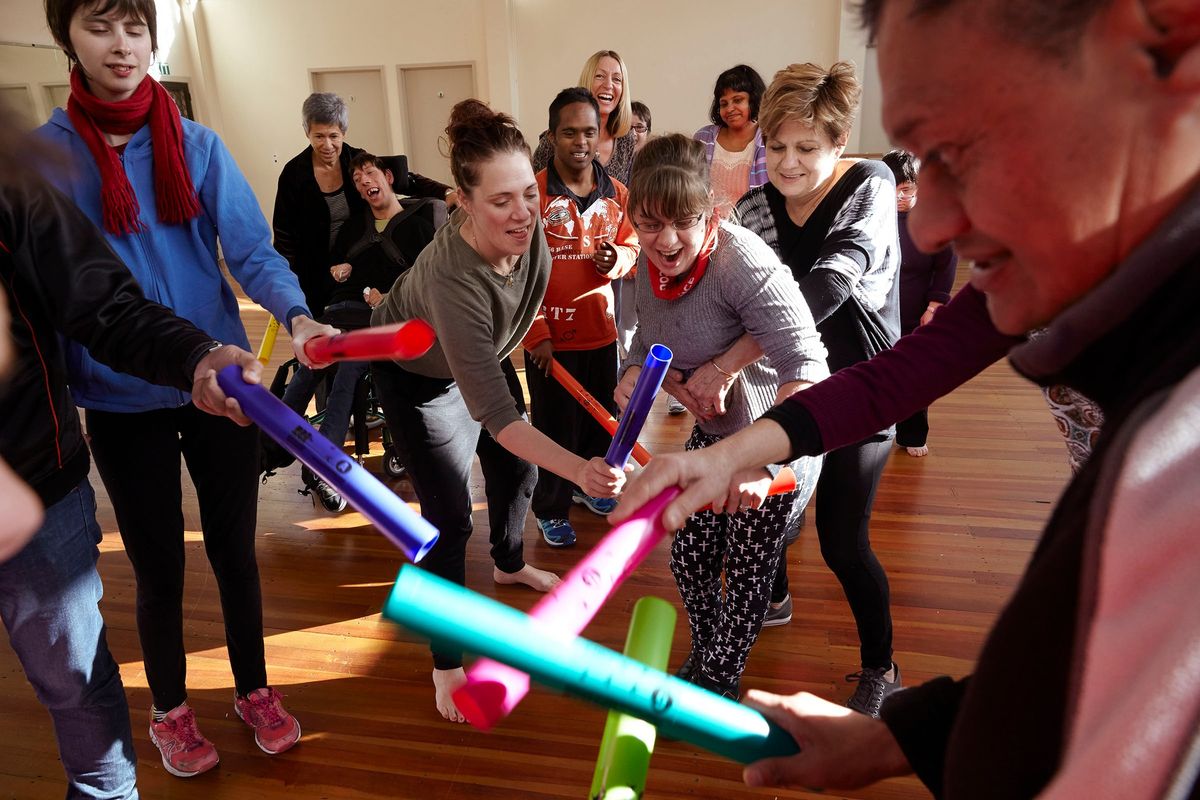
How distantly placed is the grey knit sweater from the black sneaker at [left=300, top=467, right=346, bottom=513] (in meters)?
1.81

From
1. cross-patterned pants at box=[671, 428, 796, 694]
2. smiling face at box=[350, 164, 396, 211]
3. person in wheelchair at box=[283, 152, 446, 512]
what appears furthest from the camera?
smiling face at box=[350, 164, 396, 211]

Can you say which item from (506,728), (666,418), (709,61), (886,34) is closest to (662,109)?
(709,61)

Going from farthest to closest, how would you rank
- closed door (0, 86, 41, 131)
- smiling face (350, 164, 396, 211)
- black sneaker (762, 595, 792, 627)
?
smiling face (350, 164, 396, 211) < black sneaker (762, 595, 792, 627) < closed door (0, 86, 41, 131)

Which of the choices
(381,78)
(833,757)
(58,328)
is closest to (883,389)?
(833,757)


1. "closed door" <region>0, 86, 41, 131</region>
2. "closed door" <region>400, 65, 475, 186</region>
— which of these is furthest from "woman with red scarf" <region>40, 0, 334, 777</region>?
"closed door" <region>400, 65, 475, 186</region>

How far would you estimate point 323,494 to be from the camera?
301cm

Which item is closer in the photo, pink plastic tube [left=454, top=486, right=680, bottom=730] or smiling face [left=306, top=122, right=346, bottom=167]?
pink plastic tube [left=454, top=486, right=680, bottom=730]

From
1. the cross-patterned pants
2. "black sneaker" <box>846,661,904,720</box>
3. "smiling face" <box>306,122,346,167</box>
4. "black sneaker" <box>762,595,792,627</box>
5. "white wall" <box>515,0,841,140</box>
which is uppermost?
"white wall" <box>515,0,841,140</box>

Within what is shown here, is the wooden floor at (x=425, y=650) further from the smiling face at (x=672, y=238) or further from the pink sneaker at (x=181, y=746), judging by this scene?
the smiling face at (x=672, y=238)

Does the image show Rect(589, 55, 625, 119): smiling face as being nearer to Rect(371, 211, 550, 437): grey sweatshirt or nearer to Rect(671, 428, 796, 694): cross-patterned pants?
Rect(371, 211, 550, 437): grey sweatshirt

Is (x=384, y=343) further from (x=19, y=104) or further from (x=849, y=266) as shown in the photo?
(x=849, y=266)

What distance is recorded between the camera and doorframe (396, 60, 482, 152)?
8.30 meters

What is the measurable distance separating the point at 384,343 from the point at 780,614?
1.53 meters

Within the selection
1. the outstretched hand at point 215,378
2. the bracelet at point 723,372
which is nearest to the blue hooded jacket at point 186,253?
the outstretched hand at point 215,378
